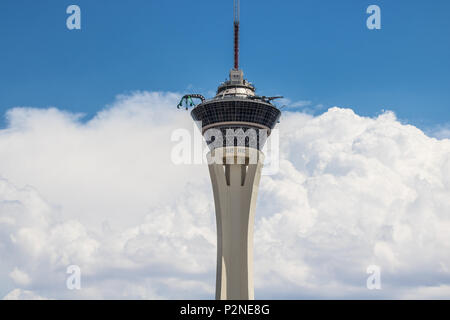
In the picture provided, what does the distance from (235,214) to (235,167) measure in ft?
31.7

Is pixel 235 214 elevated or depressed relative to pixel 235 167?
depressed

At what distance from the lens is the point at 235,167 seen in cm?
12044

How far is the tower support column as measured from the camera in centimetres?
11531

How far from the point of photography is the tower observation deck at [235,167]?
116m

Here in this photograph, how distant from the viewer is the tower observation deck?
116 meters

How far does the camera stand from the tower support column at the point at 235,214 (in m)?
115
